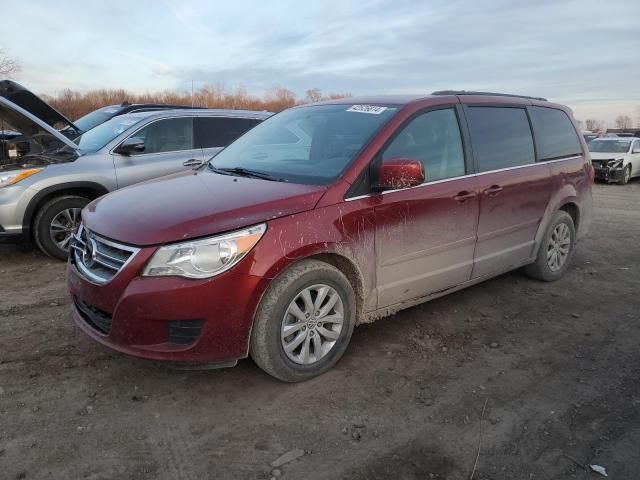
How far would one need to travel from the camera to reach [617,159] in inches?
649

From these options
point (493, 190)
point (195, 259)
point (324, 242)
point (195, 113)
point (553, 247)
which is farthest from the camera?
Result: point (195, 113)

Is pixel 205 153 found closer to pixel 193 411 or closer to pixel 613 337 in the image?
pixel 193 411

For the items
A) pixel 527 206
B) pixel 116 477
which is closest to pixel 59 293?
pixel 116 477

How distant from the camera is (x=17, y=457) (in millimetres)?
2496

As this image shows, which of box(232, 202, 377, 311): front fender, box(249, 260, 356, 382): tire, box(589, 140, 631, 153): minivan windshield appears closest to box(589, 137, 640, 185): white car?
box(589, 140, 631, 153): minivan windshield

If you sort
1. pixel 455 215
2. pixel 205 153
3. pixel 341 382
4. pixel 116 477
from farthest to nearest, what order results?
1. pixel 205 153
2. pixel 455 215
3. pixel 341 382
4. pixel 116 477

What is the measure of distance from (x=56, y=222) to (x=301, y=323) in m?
3.97

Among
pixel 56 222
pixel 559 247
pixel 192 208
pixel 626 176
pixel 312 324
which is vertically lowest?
pixel 312 324

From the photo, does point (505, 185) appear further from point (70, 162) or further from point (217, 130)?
point (70, 162)

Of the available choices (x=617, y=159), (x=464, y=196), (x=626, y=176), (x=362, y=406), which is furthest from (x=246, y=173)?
(x=626, y=176)

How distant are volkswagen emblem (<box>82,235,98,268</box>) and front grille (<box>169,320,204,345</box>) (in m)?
0.70

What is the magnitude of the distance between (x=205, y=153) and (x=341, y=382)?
452cm

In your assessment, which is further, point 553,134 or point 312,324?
point 553,134

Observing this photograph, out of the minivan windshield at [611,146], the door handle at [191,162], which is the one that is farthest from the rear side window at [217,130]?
the minivan windshield at [611,146]
